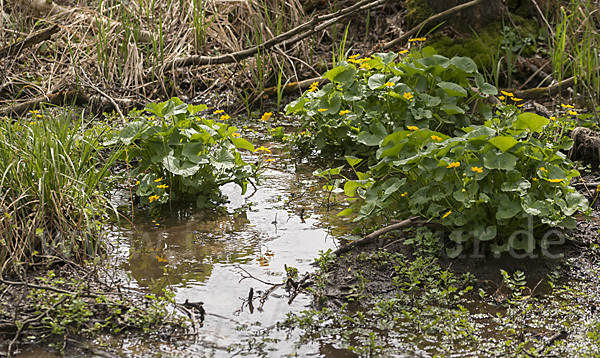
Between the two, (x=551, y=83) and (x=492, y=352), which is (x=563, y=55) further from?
(x=492, y=352)

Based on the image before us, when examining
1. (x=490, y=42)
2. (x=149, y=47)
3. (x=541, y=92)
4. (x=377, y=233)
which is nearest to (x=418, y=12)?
(x=490, y=42)

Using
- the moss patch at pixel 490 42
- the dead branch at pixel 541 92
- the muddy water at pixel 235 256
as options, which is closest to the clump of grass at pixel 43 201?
the muddy water at pixel 235 256

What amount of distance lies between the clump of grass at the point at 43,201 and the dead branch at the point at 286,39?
3.40 m

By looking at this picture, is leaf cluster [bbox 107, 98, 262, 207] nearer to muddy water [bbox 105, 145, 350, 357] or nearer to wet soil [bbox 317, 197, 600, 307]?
muddy water [bbox 105, 145, 350, 357]

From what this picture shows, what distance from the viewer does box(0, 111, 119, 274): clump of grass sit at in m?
3.08

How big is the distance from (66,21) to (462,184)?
5.83 m

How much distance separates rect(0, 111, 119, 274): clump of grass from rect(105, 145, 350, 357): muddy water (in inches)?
12.3

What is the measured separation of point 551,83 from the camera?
19.9 feet

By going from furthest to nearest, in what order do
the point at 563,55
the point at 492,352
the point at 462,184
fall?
the point at 563,55 < the point at 462,184 < the point at 492,352

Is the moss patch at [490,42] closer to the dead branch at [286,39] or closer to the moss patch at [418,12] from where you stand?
the moss patch at [418,12]

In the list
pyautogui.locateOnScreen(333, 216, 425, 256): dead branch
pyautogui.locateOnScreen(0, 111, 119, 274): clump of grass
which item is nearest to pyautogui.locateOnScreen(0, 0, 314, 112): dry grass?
pyautogui.locateOnScreen(0, 111, 119, 274): clump of grass

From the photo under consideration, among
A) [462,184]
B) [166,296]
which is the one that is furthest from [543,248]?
[166,296]

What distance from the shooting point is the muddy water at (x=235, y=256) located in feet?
8.77

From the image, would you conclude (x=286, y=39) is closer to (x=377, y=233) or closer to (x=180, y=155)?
(x=180, y=155)
